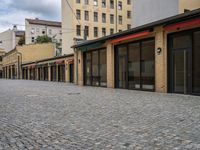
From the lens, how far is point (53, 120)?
741cm

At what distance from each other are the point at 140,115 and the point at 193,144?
119 inches

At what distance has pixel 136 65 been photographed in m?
17.7

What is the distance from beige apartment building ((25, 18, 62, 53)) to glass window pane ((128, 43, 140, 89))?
62.3 metres

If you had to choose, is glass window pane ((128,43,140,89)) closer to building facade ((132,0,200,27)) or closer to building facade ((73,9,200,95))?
building facade ((73,9,200,95))

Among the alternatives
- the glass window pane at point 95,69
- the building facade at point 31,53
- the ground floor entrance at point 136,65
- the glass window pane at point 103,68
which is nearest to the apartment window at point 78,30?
the building facade at point 31,53

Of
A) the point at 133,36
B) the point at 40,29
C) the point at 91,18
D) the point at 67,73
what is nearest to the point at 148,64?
the point at 133,36

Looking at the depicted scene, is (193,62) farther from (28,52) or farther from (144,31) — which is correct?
(28,52)

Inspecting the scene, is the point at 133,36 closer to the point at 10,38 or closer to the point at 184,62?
the point at 184,62

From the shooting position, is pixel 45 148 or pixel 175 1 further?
pixel 175 1

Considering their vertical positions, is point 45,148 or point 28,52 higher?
point 28,52

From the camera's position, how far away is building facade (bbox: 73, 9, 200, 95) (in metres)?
13.4

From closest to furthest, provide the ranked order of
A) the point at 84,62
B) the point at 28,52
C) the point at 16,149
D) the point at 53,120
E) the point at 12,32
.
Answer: the point at 16,149, the point at 53,120, the point at 84,62, the point at 28,52, the point at 12,32

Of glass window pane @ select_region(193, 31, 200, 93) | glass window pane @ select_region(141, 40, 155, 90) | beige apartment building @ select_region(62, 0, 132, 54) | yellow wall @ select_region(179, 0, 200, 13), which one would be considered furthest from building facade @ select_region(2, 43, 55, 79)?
glass window pane @ select_region(193, 31, 200, 93)

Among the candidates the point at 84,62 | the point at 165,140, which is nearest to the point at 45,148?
the point at 165,140
